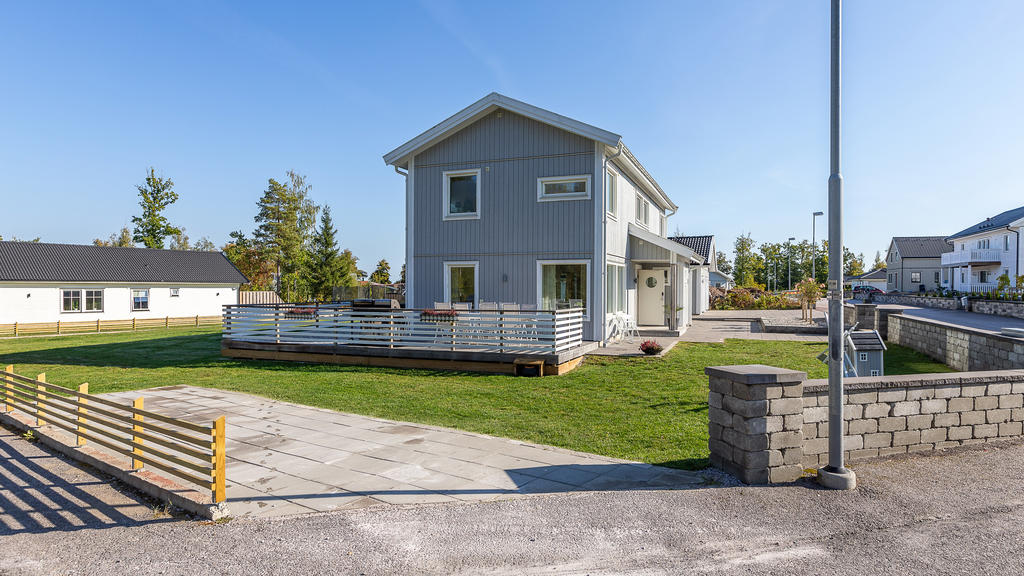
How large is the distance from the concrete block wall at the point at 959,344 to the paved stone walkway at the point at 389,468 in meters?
7.99

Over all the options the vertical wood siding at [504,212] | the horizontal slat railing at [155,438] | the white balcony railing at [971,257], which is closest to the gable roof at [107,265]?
the vertical wood siding at [504,212]

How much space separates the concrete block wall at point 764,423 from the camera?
500 cm

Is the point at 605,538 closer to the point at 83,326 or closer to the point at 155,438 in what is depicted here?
the point at 155,438

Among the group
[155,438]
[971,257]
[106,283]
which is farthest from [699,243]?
[106,283]

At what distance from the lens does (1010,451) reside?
236 inches

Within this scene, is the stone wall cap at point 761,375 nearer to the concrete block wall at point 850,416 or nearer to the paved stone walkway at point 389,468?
the concrete block wall at point 850,416

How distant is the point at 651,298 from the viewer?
65.6 ft

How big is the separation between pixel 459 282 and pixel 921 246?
6861cm

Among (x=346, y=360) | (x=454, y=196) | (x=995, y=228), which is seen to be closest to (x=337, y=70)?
(x=454, y=196)

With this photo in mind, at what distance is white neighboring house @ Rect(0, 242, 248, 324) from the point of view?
30.8 metres

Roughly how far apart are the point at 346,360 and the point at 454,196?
5.72m

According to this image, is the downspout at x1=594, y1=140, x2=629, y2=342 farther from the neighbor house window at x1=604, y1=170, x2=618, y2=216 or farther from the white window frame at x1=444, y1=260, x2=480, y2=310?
the white window frame at x1=444, y1=260, x2=480, y2=310

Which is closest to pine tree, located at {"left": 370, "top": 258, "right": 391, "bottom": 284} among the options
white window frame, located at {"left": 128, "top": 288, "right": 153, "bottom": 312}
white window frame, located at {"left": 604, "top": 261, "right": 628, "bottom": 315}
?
white window frame, located at {"left": 128, "top": 288, "right": 153, "bottom": 312}

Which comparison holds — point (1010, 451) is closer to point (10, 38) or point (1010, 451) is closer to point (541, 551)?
point (541, 551)
